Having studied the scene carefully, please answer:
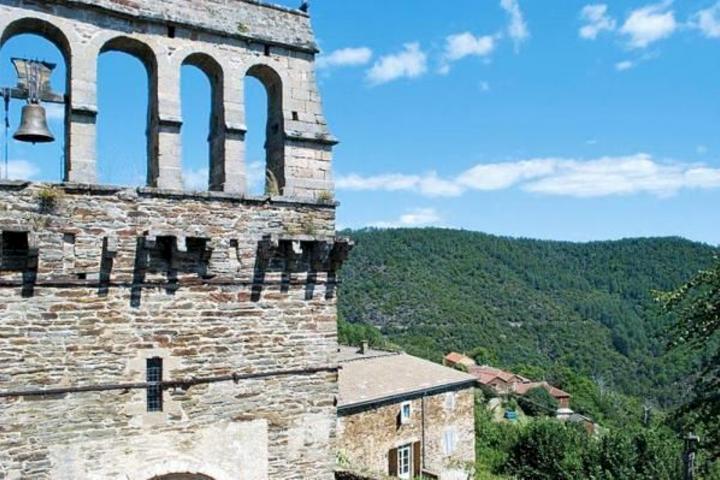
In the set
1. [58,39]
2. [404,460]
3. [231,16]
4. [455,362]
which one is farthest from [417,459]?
[455,362]

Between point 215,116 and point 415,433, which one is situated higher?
point 215,116

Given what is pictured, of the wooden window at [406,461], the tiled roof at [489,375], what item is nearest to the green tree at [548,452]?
the wooden window at [406,461]

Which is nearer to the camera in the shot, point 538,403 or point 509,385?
point 538,403

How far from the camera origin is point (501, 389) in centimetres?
6325

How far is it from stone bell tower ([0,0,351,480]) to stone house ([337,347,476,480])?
43.1 feet

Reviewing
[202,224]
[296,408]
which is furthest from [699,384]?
[202,224]

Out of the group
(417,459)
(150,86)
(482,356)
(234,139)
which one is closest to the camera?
(150,86)

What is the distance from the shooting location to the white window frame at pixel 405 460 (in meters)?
26.0

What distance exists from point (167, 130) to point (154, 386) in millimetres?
3450

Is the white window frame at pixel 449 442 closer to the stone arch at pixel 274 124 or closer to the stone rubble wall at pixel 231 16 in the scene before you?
the stone arch at pixel 274 124

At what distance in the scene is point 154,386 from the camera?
944cm

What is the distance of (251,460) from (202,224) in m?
3.43

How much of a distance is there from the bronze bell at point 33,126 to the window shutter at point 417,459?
2094 cm

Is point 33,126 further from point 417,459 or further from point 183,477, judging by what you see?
point 417,459
